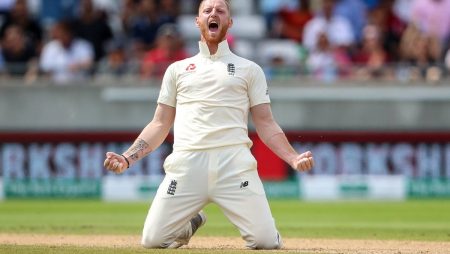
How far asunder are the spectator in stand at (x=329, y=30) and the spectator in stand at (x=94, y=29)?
326cm

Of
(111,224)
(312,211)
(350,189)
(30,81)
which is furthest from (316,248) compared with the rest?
(30,81)

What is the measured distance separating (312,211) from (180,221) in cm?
706

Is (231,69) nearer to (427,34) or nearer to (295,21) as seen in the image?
(427,34)

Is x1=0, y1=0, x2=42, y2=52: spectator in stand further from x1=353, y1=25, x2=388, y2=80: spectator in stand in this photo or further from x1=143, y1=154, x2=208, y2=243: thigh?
x1=143, y1=154, x2=208, y2=243: thigh

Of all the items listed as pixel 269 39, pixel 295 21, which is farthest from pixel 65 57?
pixel 295 21

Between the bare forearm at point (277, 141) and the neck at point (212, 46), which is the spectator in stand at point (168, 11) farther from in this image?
the bare forearm at point (277, 141)

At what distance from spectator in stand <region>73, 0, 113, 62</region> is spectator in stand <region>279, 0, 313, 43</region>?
2.86 meters

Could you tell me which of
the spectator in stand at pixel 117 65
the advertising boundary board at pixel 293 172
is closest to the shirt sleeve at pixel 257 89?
the advertising boundary board at pixel 293 172

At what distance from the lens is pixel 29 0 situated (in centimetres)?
2091

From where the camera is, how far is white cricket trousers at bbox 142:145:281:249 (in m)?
9.07

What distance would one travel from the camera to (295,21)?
19.5 meters

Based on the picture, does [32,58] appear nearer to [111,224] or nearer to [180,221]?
[111,224]

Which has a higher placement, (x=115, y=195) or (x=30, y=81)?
(x=30, y=81)

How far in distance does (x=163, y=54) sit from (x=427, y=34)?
416 cm
